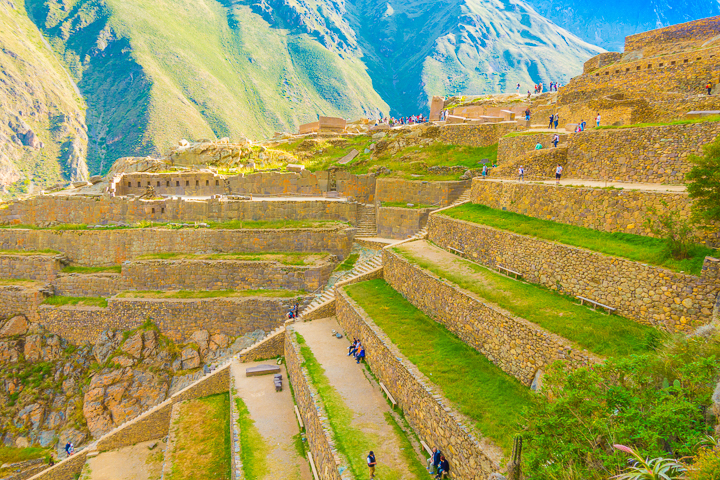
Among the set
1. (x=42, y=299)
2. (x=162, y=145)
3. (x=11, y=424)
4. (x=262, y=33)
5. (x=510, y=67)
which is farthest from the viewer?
(x=510, y=67)

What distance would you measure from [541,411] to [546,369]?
2.84 m

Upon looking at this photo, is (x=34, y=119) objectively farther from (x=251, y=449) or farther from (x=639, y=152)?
(x=639, y=152)

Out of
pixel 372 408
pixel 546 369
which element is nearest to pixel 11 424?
pixel 372 408

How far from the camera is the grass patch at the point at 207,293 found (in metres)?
20.6

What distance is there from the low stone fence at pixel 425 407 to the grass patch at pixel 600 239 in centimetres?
536

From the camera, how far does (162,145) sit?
5609 centimetres

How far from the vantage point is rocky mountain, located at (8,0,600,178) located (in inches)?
2525

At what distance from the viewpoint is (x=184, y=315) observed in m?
20.4

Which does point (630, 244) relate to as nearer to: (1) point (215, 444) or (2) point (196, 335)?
(1) point (215, 444)

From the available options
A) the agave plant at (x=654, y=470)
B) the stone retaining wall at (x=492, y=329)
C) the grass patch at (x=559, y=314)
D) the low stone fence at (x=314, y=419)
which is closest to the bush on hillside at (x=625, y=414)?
the agave plant at (x=654, y=470)

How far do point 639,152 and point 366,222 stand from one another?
14.5m

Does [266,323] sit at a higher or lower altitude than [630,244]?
lower

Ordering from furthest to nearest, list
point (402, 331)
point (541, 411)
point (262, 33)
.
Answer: point (262, 33), point (402, 331), point (541, 411)

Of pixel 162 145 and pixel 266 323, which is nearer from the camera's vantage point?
pixel 266 323
